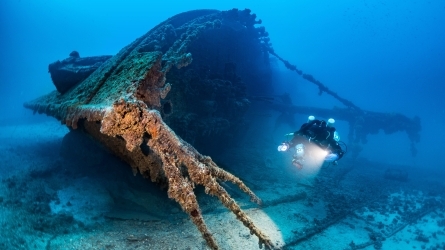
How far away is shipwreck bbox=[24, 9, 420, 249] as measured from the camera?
2.68m

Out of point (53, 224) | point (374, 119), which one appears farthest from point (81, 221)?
point (374, 119)

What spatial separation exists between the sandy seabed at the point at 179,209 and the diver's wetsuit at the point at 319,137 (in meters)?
1.46

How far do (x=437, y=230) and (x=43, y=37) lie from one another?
158797 millimetres

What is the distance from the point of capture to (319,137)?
6438 mm

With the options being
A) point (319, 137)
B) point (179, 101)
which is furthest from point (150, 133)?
point (319, 137)

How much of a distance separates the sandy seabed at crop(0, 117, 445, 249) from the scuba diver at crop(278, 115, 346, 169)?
1159 mm

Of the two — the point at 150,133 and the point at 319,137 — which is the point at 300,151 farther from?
the point at 150,133

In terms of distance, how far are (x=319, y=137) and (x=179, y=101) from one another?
376 centimetres

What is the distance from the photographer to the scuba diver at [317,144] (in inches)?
243

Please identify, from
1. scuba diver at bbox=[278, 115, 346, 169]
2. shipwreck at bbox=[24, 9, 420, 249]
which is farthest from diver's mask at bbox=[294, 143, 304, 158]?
shipwreck at bbox=[24, 9, 420, 249]

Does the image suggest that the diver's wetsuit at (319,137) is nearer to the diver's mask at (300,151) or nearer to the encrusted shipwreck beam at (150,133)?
the diver's mask at (300,151)

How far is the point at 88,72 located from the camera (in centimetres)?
691

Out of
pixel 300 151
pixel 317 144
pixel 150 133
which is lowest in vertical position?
pixel 150 133

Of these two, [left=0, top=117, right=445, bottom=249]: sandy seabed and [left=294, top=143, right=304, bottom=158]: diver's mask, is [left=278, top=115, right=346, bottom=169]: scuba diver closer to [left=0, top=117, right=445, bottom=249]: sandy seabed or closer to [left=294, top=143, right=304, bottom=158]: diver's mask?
[left=294, top=143, right=304, bottom=158]: diver's mask
